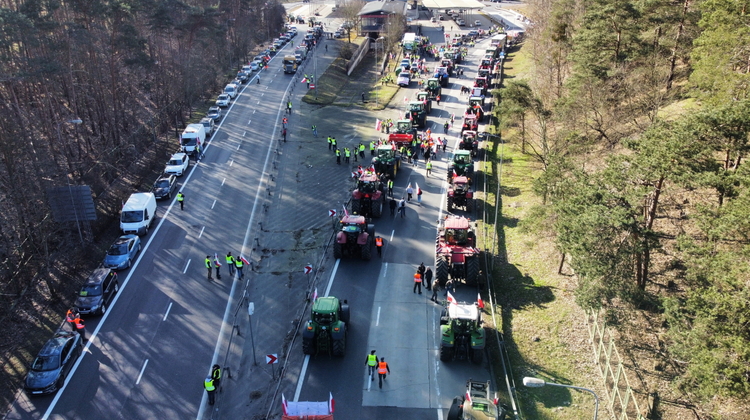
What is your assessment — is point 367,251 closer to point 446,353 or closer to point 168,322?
point 446,353

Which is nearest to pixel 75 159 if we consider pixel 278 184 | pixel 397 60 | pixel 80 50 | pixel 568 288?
pixel 80 50

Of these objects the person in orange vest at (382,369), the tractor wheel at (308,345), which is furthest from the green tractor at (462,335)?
the tractor wheel at (308,345)

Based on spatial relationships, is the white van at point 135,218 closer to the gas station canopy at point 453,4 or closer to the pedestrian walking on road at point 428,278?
the pedestrian walking on road at point 428,278

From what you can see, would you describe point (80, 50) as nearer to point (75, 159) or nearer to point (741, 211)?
point (75, 159)

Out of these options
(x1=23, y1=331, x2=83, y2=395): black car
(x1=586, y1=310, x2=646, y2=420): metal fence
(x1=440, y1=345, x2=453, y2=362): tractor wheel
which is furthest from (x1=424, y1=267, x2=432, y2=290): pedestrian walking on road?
Answer: (x1=23, y1=331, x2=83, y2=395): black car

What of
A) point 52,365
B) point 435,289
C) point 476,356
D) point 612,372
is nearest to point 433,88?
point 435,289
